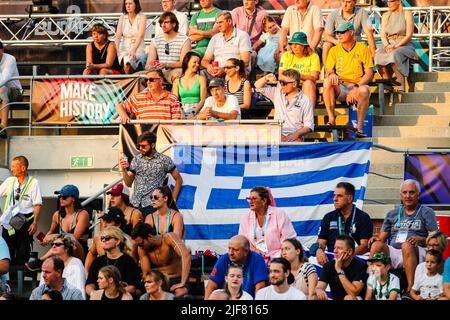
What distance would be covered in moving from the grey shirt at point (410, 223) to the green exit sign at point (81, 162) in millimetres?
5132

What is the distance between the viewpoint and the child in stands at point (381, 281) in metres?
14.6

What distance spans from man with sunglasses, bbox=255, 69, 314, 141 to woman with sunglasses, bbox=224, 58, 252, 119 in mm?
539

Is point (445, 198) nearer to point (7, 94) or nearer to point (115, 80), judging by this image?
point (115, 80)

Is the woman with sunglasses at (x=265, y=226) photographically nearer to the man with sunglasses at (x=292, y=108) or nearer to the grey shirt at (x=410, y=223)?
the grey shirt at (x=410, y=223)

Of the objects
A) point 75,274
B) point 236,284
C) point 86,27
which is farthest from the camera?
point 86,27

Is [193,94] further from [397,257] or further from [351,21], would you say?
[397,257]

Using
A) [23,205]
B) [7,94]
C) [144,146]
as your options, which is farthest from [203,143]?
[7,94]

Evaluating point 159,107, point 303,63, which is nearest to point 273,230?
point 159,107

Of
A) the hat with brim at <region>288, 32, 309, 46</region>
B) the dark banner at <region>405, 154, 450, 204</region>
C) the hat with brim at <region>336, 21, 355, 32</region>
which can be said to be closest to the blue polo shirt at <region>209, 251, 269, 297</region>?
the dark banner at <region>405, 154, 450, 204</region>

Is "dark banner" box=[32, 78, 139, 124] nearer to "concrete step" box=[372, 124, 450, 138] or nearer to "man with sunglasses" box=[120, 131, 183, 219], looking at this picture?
"man with sunglasses" box=[120, 131, 183, 219]

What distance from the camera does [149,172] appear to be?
17.4 meters

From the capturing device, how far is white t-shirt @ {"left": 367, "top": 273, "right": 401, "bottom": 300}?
14.6 m

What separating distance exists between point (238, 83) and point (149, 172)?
2.45m
